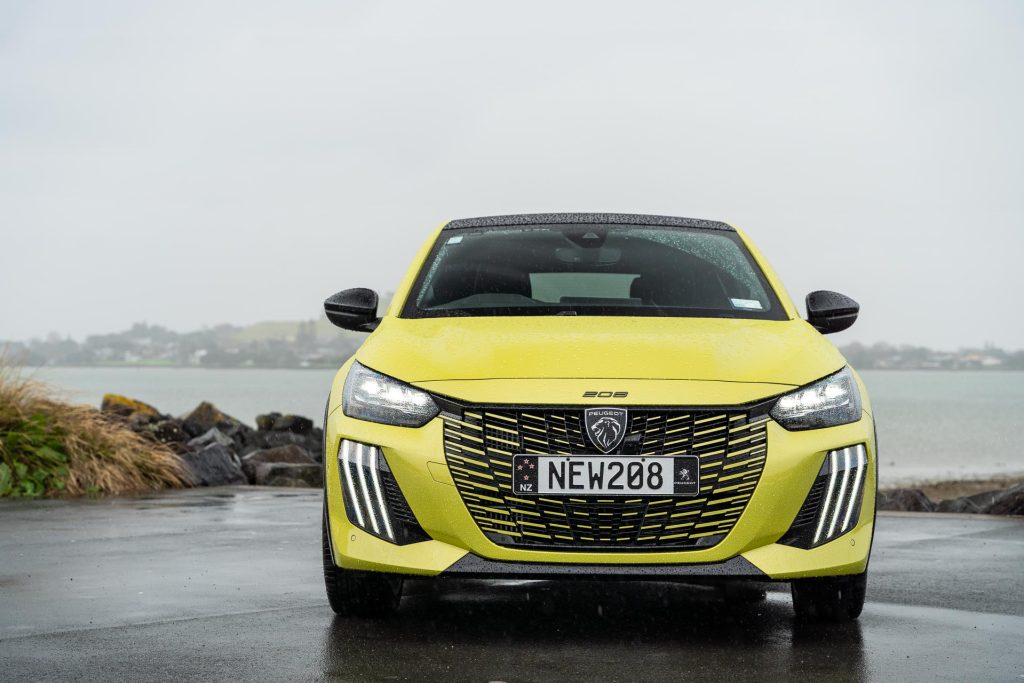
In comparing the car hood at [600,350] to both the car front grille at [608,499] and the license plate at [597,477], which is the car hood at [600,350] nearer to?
the car front grille at [608,499]

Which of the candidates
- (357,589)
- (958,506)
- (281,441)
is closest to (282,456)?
(281,441)

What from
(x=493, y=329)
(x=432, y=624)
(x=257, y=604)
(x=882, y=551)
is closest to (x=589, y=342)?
(x=493, y=329)

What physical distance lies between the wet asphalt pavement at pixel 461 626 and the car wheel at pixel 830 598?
0.07 meters

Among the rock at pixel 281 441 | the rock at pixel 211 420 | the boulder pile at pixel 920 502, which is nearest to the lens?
the boulder pile at pixel 920 502

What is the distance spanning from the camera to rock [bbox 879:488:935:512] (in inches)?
607

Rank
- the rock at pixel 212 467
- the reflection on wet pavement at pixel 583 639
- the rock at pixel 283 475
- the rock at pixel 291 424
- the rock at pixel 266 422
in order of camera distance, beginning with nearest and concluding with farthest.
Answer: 1. the reflection on wet pavement at pixel 583 639
2. the rock at pixel 212 467
3. the rock at pixel 283 475
4. the rock at pixel 291 424
5. the rock at pixel 266 422

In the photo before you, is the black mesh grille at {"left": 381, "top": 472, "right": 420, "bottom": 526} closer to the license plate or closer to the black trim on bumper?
the black trim on bumper

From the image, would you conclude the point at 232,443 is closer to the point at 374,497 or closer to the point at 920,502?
the point at 920,502

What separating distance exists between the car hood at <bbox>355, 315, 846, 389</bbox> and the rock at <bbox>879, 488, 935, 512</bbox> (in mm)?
10451

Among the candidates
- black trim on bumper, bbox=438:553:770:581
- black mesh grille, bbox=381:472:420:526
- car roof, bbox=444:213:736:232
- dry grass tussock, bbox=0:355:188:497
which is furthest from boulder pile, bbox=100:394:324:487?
black trim on bumper, bbox=438:553:770:581

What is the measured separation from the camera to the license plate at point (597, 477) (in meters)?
4.69

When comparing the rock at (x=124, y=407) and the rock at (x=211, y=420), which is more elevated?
the rock at (x=124, y=407)

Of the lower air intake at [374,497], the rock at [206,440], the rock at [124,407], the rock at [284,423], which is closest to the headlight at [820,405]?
the lower air intake at [374,497]

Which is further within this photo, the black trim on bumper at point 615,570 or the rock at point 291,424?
the rock at point 291,424
